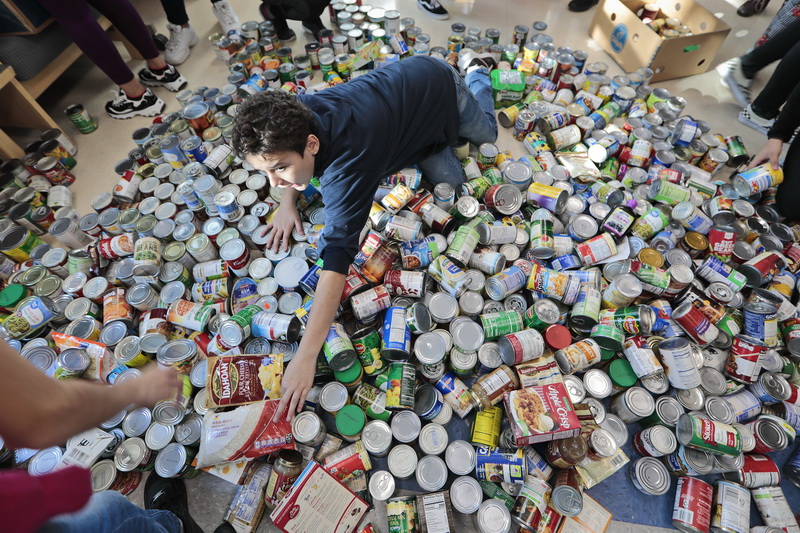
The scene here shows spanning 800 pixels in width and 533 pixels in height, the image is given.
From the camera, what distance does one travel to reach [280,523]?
1.07m

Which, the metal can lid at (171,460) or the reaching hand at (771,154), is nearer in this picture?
the metal can lid at (171,460)

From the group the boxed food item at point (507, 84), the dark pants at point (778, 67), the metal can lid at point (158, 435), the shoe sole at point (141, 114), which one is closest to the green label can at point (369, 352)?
the metal can lid at point (158, 435)

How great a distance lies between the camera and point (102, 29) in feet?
6.99

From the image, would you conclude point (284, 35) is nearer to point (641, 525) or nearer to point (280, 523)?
point (280, 523)

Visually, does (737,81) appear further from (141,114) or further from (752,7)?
(141,114)

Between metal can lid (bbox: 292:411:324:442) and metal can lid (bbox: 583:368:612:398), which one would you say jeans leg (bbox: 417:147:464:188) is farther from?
metal can lid (bbox: 292:411:324:442)

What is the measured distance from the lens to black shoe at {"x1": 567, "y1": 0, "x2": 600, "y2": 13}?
10.1 ft

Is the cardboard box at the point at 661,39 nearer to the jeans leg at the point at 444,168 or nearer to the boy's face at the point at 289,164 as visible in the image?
the jeans leg at the point at 444,168

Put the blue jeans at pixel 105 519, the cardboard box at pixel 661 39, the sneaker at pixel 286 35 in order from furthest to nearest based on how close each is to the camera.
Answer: the sneaker at pixel 286 35, the cardboard box at pixel 661 39, the blue jeans at pixel 105 519

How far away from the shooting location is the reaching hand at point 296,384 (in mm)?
1197

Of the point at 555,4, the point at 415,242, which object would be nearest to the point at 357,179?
the point at 415,242

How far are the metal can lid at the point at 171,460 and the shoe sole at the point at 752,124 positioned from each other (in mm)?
3262

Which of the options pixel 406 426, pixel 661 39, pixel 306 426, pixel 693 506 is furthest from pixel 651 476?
pixel 661 39

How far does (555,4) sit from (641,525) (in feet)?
11.8
